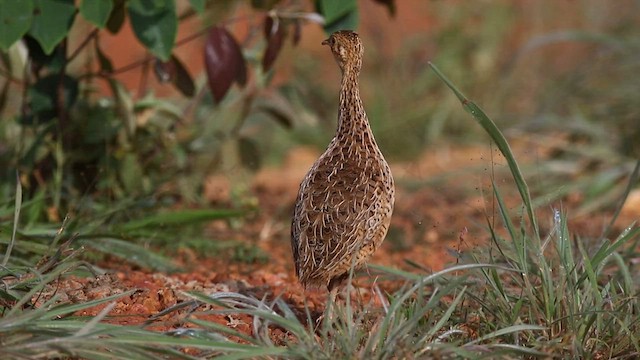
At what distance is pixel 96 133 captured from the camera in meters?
5.89

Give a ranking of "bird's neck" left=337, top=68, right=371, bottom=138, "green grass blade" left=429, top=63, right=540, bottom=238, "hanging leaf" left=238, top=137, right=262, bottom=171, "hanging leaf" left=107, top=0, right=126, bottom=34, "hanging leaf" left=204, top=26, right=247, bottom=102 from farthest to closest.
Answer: "hanging leaf" left=238, top=137, right=262, bottom=171, "hanging leaf" left=204, top=26, right=247, bottom=102, "hanging leaf" left=107, top=0, right=126, bottom=34, "bird's neck" left=337, top=68, right=371, bottom=138, "green grass blade" left=429, top=63, right=540, bottom=238

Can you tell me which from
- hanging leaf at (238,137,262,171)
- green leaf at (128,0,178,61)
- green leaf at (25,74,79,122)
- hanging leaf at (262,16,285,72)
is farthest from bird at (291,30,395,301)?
hanging leaf at (238,137,262,171)

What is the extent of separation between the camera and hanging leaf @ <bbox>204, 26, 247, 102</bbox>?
17.6ft

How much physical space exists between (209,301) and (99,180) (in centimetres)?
237

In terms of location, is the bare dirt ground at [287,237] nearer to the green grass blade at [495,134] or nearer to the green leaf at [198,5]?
the green grass blade at [495,134]

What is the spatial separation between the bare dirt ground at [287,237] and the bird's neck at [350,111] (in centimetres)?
44

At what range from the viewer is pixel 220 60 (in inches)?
211

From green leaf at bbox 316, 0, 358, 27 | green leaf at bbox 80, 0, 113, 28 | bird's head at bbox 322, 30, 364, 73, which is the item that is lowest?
bird's head at bbox 322, 30, 364, 73

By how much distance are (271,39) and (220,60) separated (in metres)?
0.33

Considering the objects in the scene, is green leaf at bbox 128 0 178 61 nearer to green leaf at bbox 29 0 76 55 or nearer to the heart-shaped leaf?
green leaf at bbox 29 0 76 55

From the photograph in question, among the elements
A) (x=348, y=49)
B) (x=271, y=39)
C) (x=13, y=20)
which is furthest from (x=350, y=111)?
(x=13, y=20)

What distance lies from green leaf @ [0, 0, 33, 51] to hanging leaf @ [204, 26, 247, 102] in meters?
0.93

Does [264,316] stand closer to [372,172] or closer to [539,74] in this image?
[372,172]

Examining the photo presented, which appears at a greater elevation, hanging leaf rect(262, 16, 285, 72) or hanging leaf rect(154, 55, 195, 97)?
hanging leaf rect(262, 16, 285, 72)
